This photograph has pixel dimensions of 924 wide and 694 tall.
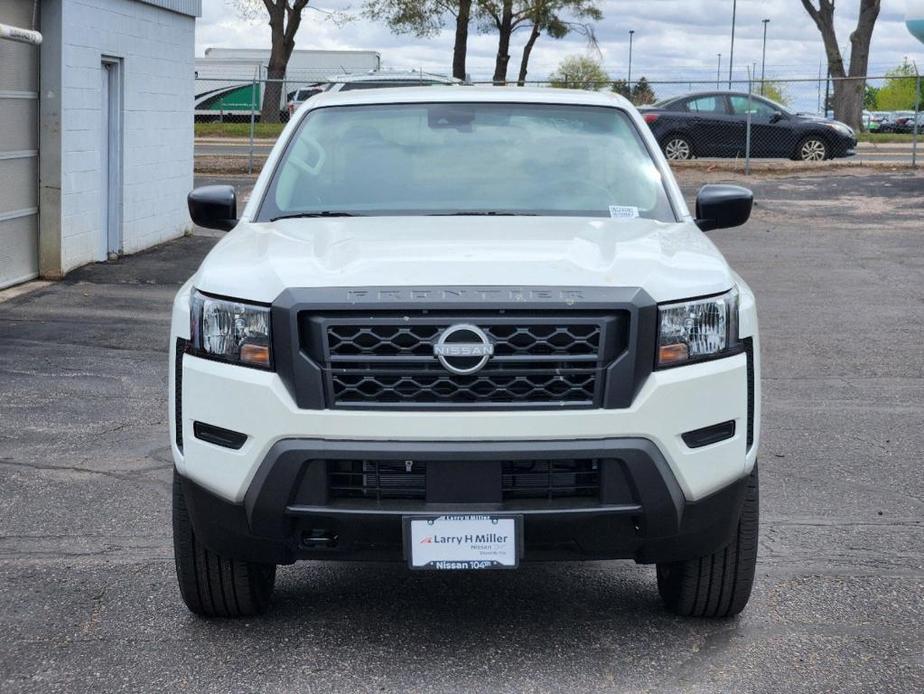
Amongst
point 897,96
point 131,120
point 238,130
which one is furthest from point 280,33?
point 897,96

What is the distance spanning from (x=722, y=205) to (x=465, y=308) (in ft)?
6.10

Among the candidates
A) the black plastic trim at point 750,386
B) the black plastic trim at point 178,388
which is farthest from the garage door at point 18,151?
the black plastic trim at point 750,386

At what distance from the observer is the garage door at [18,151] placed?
13344 millimetres

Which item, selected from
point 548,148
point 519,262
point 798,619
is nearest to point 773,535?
point 798,619

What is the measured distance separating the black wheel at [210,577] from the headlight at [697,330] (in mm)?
1494

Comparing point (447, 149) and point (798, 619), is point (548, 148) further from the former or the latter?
point (798, 619)

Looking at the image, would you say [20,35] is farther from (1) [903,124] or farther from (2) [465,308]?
(1) [903,124]

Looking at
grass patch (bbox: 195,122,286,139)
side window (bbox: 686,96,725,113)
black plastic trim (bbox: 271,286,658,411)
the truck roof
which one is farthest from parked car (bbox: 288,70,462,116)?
black plastic trim (bbox: 271,286,658,411)

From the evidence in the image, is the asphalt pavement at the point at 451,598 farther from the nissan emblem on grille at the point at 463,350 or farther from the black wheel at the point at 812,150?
the black wheel at the point at 812,150

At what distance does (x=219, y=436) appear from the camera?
4289mm

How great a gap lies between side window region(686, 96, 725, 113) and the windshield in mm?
22991

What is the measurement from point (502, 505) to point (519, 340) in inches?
18.4

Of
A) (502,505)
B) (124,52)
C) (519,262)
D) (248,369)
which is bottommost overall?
(502,505)

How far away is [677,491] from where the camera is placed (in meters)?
4.23
